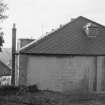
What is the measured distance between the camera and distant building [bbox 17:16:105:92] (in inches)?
866

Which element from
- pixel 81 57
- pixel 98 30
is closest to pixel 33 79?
pixel 81 57

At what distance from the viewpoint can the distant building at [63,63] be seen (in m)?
22.0

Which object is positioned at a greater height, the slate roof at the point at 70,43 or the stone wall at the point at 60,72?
the slate roof at the point at 70,43

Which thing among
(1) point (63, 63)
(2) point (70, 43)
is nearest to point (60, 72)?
(1) point (63, 63)

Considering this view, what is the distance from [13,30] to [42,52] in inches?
277

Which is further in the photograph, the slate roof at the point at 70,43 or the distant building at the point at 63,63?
the slate roof at the point at 70,43

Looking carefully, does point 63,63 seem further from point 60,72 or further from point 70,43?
point 70,43

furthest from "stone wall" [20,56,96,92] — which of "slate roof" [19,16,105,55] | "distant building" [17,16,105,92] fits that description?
"slate roof" [19,16,105,55]

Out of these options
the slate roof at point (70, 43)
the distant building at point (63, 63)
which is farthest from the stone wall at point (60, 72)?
the slate roof at point (70, 43)

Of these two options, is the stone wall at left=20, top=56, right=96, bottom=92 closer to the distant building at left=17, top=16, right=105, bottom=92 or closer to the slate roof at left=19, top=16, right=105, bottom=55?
the distant building at left=17, top=16, right=105, bottom=92

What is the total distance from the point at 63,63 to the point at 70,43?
2439mm

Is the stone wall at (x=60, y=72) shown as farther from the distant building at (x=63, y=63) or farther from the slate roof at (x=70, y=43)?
the slate roof at (x=70, y=43)

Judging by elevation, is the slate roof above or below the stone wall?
above

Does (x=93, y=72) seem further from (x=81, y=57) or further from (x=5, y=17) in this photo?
(x=5, y=17)
